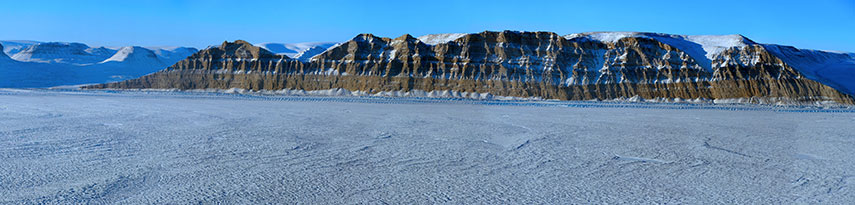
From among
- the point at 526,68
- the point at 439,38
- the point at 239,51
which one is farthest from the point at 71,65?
the point at 526,68

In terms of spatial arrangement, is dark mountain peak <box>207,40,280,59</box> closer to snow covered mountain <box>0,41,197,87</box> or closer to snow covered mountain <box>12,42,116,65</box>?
snow covered mountain <box>0,41,197,87</box>

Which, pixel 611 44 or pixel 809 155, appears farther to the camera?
pixel 611 44

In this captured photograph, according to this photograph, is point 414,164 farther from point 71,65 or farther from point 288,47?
point 288,47

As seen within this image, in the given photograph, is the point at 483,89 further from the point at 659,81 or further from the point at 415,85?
the point at 659,81

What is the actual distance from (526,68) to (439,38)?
724 cm

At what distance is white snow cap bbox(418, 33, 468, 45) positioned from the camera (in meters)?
34.1

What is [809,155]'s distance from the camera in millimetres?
7328

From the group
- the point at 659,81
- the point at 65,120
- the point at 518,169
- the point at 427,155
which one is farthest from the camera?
the point at 659,81

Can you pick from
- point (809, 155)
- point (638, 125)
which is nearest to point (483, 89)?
point (638, 125)

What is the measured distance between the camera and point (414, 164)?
20.6 feet

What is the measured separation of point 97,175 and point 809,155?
7.83 meters

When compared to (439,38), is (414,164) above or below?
below

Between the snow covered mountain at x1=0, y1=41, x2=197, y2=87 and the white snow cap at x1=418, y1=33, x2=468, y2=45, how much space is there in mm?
22686

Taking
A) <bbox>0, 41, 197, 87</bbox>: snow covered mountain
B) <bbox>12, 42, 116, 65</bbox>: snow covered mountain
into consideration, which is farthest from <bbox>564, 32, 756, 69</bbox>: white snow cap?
<bbox>12, 42, 116, 65</bbox>: snow covered mountain
